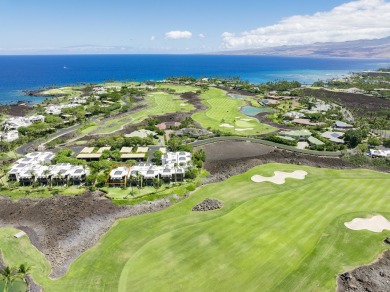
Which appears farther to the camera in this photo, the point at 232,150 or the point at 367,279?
the point at 232,150

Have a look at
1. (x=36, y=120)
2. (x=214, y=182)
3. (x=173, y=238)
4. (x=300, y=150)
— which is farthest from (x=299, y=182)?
(x=36, y=120)

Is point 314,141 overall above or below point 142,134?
below

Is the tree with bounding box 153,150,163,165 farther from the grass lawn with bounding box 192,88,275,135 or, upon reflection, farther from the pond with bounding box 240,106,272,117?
the pond with bounding box 240,106,272,117

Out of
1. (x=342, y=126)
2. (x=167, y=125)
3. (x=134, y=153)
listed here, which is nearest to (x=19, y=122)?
(x=167, y=125)

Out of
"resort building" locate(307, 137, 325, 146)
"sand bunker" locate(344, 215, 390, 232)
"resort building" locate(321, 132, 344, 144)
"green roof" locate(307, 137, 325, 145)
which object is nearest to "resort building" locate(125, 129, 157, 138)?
"resort building" locate(307, 137, 325, 146)

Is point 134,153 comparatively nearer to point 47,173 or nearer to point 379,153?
point 47,173
